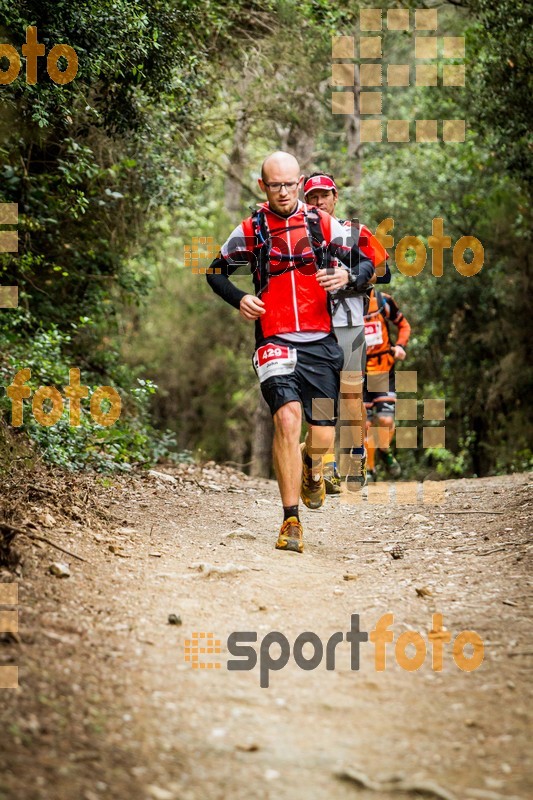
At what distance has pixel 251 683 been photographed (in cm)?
326

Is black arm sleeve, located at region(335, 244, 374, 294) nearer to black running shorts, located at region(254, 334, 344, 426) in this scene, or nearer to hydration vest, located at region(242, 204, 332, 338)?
hydration vest, located at region(242, 204, 332, 338)

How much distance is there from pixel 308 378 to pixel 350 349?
2094mm

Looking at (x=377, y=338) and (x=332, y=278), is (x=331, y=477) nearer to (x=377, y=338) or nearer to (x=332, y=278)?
(x=377, y=338)

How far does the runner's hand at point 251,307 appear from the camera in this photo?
555cm

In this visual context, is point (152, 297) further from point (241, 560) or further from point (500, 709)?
point (500, 709)

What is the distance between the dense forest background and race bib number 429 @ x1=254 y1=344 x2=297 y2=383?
2002mm

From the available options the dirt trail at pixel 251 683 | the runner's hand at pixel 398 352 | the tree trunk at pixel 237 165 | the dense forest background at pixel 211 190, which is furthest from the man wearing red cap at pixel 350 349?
the tree trunk at pixel 237 165

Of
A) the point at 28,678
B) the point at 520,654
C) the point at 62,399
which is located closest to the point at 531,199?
the point at 62,399

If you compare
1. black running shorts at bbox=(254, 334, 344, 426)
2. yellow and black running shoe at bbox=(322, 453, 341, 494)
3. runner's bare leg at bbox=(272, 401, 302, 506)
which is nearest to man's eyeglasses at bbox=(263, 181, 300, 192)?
black running shorts at bbox=(254, 334, 344, 426)

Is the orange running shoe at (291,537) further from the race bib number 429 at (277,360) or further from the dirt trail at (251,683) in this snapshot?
the race bib number 429 at (277,360)

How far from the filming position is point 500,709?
3031mm

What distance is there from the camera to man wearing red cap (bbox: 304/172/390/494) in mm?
7501

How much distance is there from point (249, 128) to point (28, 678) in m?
12.3

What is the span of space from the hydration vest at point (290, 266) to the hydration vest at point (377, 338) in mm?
2921
